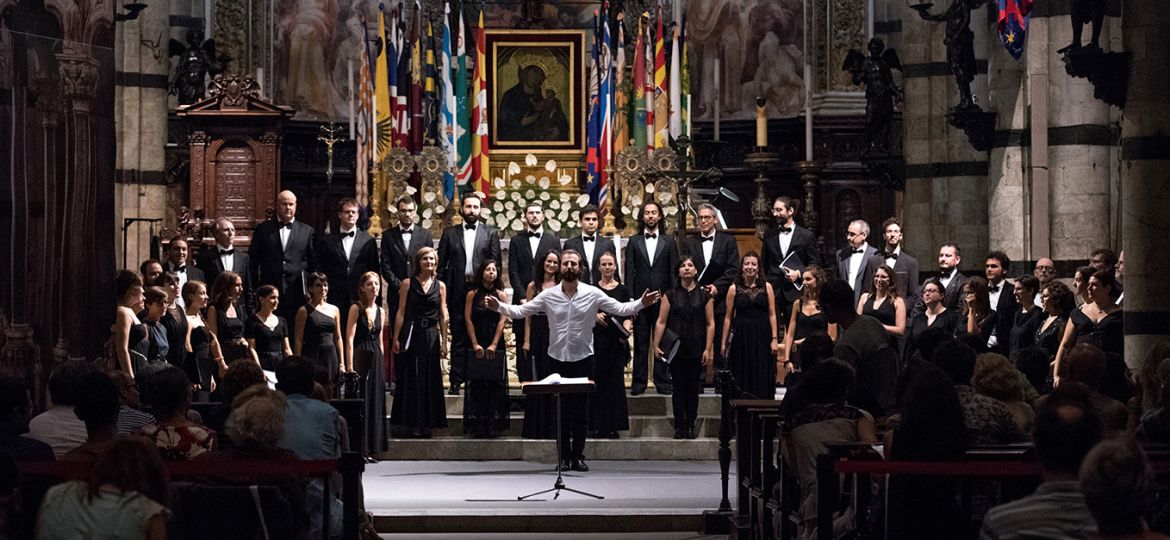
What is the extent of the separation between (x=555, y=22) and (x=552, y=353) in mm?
11408

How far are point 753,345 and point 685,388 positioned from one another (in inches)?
27.6

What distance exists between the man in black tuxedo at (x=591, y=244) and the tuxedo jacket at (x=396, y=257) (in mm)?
1316

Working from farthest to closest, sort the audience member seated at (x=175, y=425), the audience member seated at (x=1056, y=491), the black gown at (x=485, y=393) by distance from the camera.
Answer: the black gown at (x=485, y=393) < the audience member seated at (x=175, y=425) < the audience member seated at (x=1056, y=491)

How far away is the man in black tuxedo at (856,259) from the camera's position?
634 inches

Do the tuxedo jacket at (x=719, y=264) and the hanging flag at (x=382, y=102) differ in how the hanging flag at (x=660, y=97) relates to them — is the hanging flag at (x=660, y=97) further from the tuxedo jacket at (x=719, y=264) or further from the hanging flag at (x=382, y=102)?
the tuxedo jacket at (x=719, y=264)

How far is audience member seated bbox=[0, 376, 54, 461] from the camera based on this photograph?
7.02 meters

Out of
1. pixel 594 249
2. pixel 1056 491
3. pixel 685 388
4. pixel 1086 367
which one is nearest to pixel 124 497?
pixel 1056 491

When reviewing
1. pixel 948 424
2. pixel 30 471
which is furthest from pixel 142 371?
pixel 948 424

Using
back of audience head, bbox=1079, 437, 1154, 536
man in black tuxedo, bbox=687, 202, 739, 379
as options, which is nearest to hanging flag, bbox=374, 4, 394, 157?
man in black tuxedo, bbox=687, 202, 739, 379

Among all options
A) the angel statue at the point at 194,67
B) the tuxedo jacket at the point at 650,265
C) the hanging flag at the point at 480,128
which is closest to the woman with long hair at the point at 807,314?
the tuxedo jacket at the point at 650,265

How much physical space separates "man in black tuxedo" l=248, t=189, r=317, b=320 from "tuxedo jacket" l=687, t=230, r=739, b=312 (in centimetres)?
338

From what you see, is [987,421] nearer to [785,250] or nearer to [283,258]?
[785,250]

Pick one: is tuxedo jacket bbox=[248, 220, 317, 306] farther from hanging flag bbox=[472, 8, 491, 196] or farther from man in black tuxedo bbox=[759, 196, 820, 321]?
hanging flag bbox=[472, 8, 491, 196]

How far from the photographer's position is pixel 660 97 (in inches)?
772
